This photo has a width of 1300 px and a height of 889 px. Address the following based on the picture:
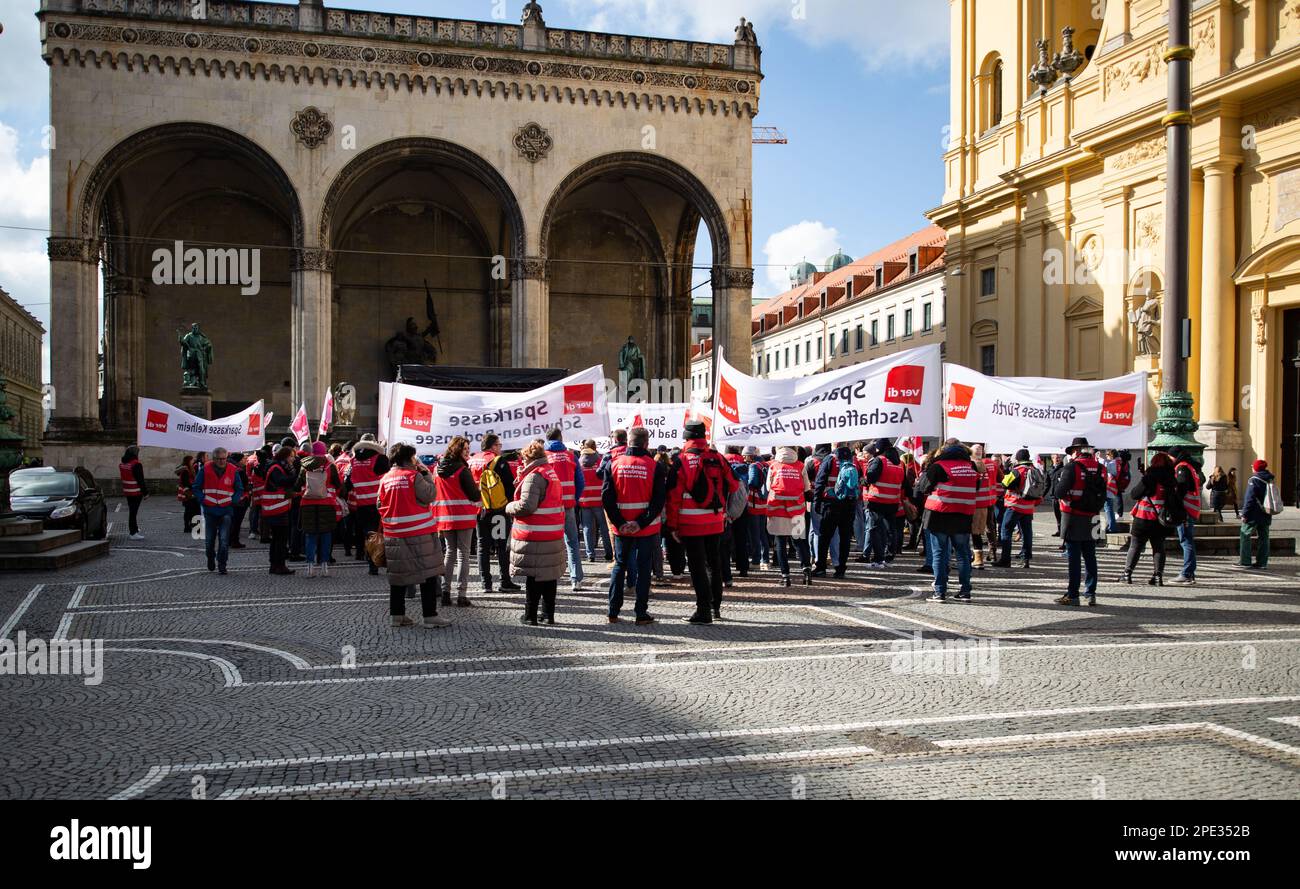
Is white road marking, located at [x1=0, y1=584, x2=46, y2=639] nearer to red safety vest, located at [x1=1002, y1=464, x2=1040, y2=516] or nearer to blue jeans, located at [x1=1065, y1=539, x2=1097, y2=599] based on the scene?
blue jeans, located at [x1=1065, y1=539, x2=1097, y2=599]

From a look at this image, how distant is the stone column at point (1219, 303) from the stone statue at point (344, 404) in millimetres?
27060

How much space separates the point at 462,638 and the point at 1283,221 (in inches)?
936

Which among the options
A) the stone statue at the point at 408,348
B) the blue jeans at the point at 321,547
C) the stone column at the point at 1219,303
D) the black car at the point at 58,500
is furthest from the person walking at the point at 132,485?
→ the stone column at the point at 1219,303

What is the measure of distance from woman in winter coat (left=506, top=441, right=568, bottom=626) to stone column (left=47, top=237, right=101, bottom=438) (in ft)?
94.2

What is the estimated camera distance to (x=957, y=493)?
11.6 meters

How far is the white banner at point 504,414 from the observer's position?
13.3 metres

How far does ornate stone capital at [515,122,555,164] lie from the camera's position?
121 feet

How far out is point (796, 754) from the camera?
5.99 meters

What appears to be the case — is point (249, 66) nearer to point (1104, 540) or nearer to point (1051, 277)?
point (1051, 277)

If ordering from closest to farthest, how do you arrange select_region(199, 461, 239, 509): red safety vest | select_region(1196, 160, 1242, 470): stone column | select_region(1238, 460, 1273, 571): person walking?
select_region(199, 461, 239, 509): red safety vest, select_region(1238, 460, 1273, 571): person walking, select_region(1196, 160, 1242, 470): stone column

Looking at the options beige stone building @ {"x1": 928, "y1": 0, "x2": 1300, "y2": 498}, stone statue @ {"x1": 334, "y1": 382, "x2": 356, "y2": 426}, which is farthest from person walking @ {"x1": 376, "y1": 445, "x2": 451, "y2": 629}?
stone statue @ {"x1": 334, "y1": 382, "x2": 356, "y2": 426}

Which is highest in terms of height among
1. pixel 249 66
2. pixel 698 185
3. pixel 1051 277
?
pixel 249 66

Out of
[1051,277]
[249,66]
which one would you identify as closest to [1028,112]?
[1051,277]

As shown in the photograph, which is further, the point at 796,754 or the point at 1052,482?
the point at 1052,482
